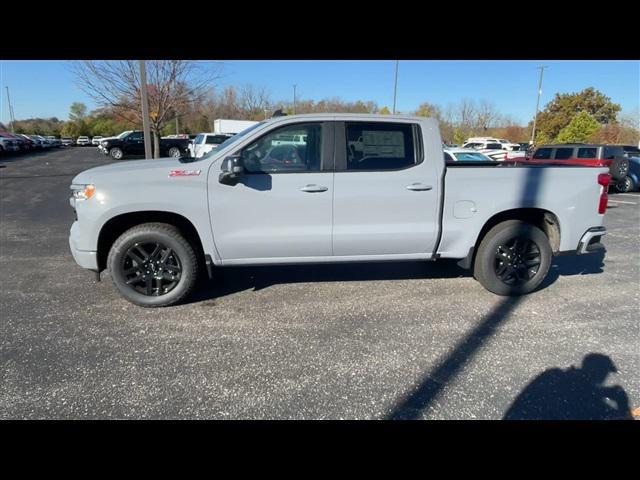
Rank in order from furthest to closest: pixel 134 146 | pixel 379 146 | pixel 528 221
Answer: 1. pixel 134 146
2. pixel 528 221
3. pixel 379 146

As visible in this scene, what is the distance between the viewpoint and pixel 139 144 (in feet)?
80.1

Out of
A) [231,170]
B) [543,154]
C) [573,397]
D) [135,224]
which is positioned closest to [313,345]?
[231,170]

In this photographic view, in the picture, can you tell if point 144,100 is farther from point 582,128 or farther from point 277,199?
point 582,128

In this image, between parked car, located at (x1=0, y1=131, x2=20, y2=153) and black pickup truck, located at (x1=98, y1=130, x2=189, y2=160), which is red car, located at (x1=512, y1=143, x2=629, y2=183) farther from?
parked car, located at (x1=0, y1=131, x2=20, y2=153)

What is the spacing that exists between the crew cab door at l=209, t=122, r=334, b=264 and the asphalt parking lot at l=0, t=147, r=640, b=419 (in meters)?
0.65

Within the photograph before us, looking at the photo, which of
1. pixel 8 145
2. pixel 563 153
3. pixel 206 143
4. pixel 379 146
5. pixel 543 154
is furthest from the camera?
pixel 8 145

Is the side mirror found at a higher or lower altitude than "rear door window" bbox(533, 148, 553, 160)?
lower

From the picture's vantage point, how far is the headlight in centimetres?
357

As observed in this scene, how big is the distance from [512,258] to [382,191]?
5.70 ft

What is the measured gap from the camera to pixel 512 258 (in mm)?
4211

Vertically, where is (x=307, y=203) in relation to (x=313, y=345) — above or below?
above

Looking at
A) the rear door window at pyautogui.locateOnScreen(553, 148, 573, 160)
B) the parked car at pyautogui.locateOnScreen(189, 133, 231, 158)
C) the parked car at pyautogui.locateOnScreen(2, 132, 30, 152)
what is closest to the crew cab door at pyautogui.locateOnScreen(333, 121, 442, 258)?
the rear door window at pyautogui.locateOnScreen(553, 148, 573, 160)

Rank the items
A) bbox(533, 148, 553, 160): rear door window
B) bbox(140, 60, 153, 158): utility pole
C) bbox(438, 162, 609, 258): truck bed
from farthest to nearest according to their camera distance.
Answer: bbox(533, 148, 553, 160): rear door window < bbox(140, 60, 153, 158): utility pole < bbox(438, 162, 609, 258): truck bed
